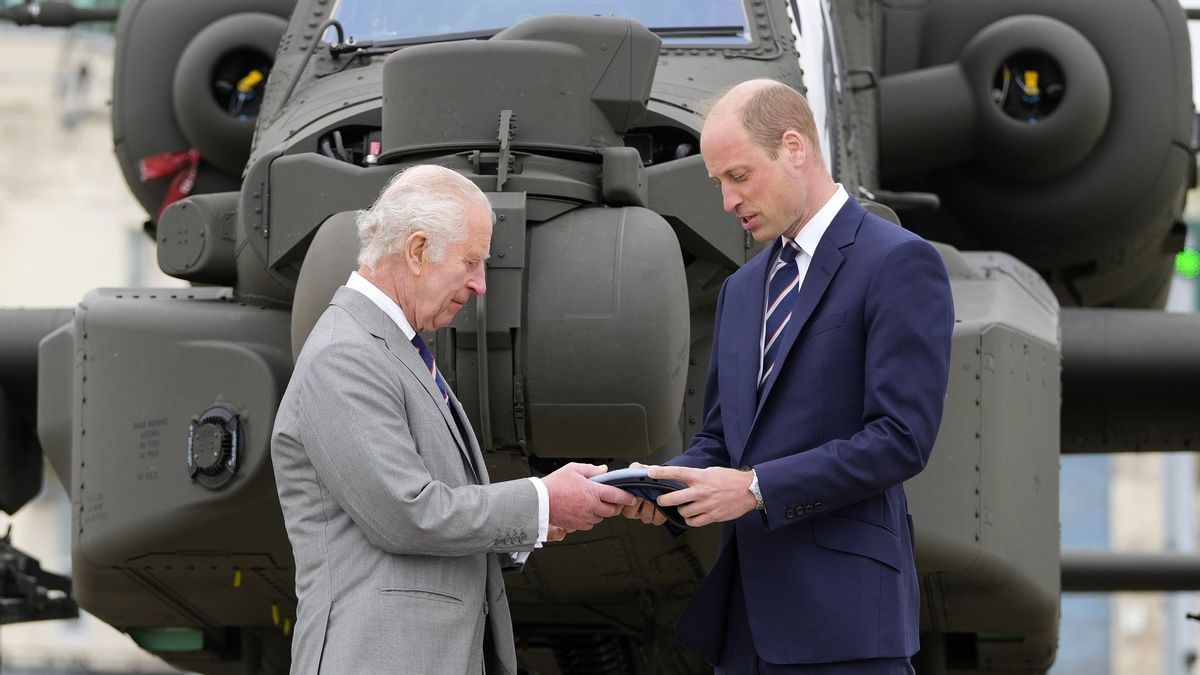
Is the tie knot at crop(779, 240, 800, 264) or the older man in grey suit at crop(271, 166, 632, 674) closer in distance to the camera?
the older man in grey suit at crop(271, 166, 632, 674)

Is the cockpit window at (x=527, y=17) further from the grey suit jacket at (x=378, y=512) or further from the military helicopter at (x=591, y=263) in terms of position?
the grey suit jacket at (x=378, y=512)

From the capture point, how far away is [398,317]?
356cm

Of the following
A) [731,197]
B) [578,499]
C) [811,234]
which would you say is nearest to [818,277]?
[811,234]

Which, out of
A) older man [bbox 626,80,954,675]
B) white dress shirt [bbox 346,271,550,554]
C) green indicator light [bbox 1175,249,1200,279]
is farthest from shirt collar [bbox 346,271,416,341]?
green indicator light [bbox 1175,249,1200,279]

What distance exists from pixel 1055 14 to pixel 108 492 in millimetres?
4285

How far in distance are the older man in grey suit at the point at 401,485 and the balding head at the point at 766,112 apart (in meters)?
0.50

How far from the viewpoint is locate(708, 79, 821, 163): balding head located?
11.7 feet

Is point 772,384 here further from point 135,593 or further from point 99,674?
point 99,674

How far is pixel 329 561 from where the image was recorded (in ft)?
11.2

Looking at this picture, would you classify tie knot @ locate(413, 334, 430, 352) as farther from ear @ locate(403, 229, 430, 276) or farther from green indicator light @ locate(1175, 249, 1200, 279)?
green indicator light @ locate(1175, 249, 1200, 279)

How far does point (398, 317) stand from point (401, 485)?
14.0 inches

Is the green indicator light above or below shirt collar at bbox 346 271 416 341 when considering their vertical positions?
below

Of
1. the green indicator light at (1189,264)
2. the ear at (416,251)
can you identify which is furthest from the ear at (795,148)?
the green indicator light at (1189,264)

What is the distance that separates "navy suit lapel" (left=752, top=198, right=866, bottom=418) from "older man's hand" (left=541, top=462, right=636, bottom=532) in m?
0.31
